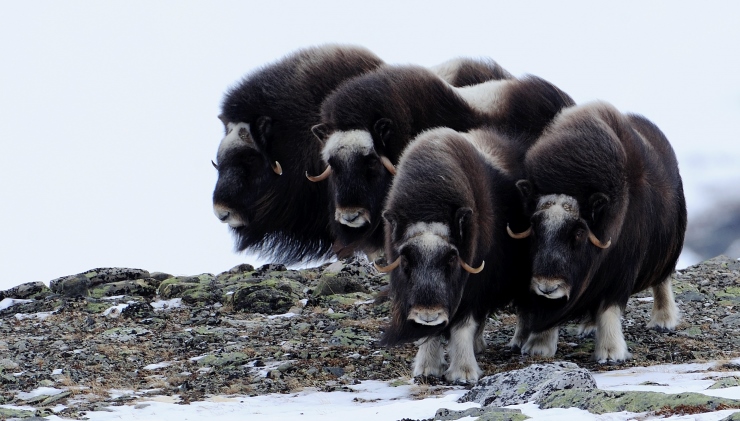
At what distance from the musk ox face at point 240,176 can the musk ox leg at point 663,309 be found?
315 cm

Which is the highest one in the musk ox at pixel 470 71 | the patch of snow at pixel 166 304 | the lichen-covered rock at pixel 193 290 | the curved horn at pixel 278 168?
the musk ox at pixel 470 71

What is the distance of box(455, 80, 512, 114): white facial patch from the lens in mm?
7199

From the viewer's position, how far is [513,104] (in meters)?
7.09

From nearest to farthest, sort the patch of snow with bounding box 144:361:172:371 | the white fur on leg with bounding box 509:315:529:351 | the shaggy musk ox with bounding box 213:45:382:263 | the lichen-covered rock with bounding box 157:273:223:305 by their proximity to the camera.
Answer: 1. the white fur on leg with bounding box 509:315:529:351
2. the patch of snow with bounding box 144:361:172:371
3. the shaggy musk ox with bounding box 213:45:382:263
4. the lichen-covered rock with bounding box 157:273:223:305

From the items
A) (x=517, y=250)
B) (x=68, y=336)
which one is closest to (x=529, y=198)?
(x=517, y=250)

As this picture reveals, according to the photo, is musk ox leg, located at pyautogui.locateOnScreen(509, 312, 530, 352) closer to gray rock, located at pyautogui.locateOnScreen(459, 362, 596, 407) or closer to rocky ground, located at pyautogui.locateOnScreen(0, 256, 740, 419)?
rocky ground, located at pyautogui.locateOnScreen(0, 256, 740, 419)

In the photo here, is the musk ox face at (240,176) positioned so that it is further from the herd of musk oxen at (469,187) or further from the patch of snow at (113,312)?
→ the patch of snow at (113,312)

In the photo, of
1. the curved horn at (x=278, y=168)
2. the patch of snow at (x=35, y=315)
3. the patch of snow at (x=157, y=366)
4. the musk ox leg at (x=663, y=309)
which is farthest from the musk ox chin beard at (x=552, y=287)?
the patch of snow at (x=35, y=315)

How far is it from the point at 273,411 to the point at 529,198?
75.8 inches

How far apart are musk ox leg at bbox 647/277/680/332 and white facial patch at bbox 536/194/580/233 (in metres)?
1.96

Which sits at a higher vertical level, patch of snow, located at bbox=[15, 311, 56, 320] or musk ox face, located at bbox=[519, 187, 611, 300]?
musk ox face, located at bbox=[519, 187, 611, 300]

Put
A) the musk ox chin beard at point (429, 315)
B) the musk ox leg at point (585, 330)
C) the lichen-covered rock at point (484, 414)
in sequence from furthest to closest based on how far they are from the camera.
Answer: the musk ox leg at point (585, 330), the musk ox chin beard at point (429, 315), the lichen-covered rock at point (484, 414)

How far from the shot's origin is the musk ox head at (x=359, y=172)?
7.05m

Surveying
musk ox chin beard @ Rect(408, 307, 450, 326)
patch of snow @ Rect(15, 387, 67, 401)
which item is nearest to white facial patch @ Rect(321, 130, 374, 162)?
musk ox chin beard @ Rect(408, 307, 450, 326)
